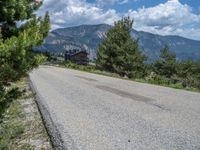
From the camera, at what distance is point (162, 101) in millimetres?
15789

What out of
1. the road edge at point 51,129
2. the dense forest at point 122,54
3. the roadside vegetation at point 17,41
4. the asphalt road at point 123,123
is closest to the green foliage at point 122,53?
→ the dense forest at point 122,54

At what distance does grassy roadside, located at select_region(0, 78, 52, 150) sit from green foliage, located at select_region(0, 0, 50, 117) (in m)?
1.38

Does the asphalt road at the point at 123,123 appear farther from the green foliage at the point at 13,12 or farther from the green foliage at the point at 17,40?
the green foliage at the point at 13,12

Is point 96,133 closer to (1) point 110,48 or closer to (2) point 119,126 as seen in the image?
(2) point 119,126

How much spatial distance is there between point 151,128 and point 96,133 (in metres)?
1.47

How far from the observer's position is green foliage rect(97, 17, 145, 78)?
48.9 meters

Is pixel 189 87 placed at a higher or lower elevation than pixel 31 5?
lower

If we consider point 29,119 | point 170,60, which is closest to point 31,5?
point 29,119

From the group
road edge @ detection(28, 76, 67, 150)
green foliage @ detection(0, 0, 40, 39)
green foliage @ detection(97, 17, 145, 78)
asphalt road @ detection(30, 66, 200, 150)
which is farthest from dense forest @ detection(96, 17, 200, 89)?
green foliage @ detection(0, 0, 40, 39)

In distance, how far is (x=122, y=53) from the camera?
49.3 m

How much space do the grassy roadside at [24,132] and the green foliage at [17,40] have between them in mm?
1380

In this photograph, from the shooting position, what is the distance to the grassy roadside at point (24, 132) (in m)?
9.04

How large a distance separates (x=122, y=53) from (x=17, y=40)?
43813 mm

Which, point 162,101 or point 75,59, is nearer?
point 162,101
